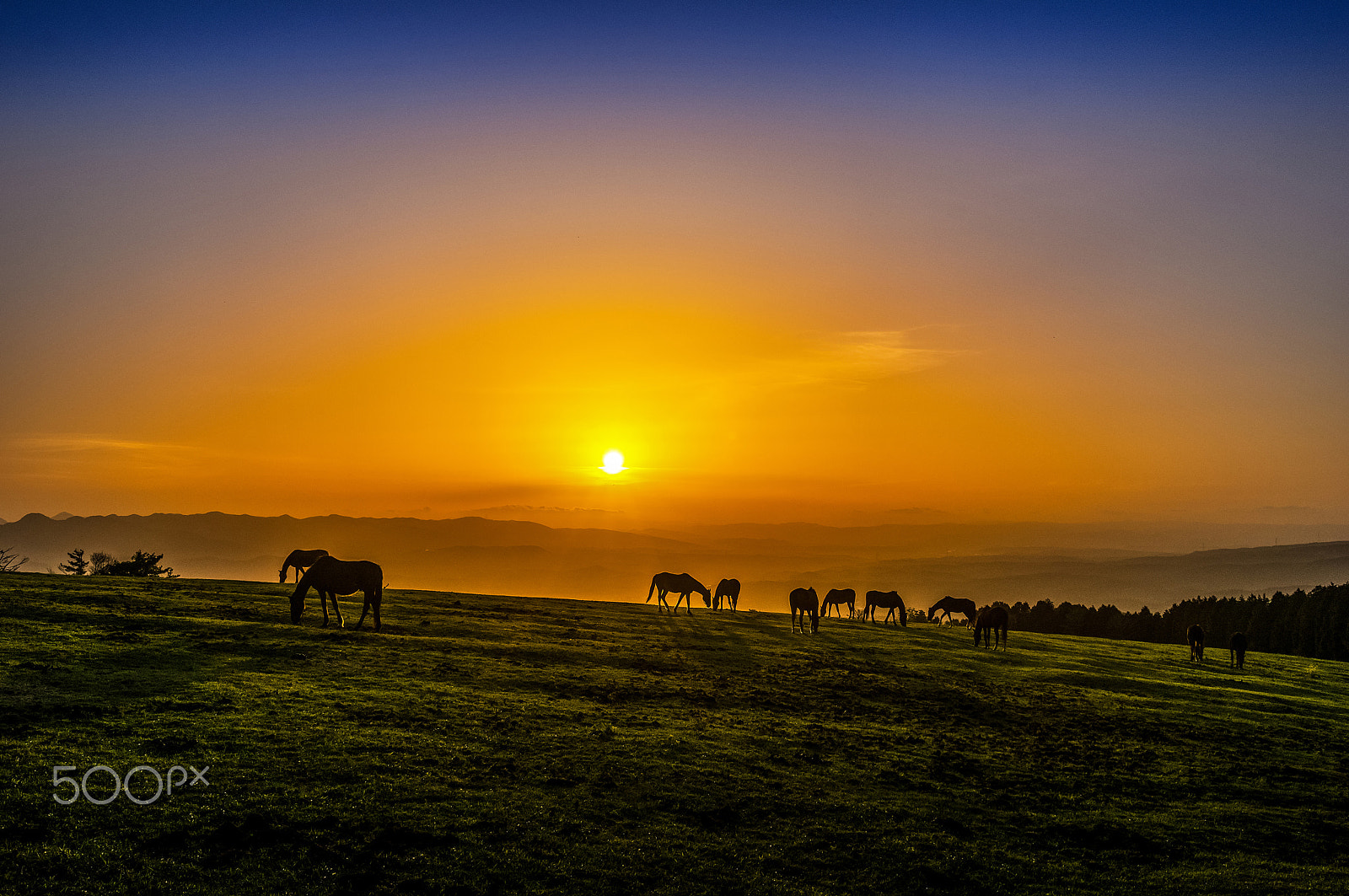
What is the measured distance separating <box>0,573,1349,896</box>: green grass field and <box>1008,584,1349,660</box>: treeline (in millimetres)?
61150

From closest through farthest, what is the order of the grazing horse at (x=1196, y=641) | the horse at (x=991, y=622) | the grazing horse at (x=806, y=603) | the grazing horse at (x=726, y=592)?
the horse at (x=991, y=622) < the grazing horse at (x=1196, y=641) < the grazing horse at (x=806, y=603) < the grazing horse at (x=726, y=592)

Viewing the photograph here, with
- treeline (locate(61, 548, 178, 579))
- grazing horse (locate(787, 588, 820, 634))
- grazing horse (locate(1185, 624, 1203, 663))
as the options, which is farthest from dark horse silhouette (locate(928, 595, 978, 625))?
treeline (locate(61, 548, 178, 579))

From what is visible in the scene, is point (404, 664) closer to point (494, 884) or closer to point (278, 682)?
point (278, 682)

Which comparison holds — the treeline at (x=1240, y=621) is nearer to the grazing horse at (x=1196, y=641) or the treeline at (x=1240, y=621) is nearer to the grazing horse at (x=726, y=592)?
the grazing horse at (x=1196, y=641)

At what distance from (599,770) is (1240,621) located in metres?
101

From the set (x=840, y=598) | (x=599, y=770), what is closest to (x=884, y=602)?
(x=840, y=598)

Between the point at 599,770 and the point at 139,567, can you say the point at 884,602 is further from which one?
the point at 139,567

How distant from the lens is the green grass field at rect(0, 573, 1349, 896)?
13.3 m

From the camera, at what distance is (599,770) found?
18.0 m

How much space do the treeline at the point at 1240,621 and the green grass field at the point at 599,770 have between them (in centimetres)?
6115

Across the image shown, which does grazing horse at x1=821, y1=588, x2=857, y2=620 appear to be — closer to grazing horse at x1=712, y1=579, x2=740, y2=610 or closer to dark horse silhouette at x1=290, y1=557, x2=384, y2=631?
grazing horse at x1=712, y1=579, x2=740, y2=610

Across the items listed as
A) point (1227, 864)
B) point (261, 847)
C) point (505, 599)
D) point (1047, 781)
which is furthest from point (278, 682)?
point (505, 599)

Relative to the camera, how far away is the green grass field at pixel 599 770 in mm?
13297

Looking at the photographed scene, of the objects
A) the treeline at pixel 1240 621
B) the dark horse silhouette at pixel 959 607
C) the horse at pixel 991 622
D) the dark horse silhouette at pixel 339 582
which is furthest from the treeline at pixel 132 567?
the treeline at pixel 1240 621
